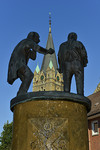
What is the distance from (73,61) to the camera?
4.62 metres

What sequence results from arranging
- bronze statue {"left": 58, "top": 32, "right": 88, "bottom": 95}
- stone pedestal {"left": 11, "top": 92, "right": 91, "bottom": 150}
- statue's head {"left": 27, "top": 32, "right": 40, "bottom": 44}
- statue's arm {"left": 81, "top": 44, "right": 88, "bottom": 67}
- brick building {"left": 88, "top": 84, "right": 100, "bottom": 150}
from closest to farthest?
stone pedestal {"left": 11, "top": 92, "right": 91, "bottom": 150}, bronze statue {"left": 58, "top": 32, "right": 88, "bottom": 95}, statue's arm {"left": 81, "top": 44, "right": 88, "bottom": 67}, statue's head {"left": 27, "top": 32, "right": 40, "bottom": 44}, brick building {"left": 88, "top": 84, "right": 100, "bottom": 150}

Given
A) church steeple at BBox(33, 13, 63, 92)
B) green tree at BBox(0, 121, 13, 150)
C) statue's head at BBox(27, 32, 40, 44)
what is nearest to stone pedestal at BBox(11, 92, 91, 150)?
statue's head at BBox(27, 32, 40, 44)

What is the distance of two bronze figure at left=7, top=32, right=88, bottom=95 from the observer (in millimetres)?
4434

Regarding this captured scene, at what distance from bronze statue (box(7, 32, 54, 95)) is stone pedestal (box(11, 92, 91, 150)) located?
48 cm

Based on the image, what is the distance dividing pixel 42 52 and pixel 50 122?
1.55m

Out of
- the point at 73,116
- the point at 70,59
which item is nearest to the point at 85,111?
the point at 73,116

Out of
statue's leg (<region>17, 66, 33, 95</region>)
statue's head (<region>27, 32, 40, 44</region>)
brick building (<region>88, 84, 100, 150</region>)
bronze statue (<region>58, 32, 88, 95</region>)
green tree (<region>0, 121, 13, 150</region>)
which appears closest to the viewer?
statue's leg (<region>17, 66, 33, 95</region>)

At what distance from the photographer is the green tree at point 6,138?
33.7 meters

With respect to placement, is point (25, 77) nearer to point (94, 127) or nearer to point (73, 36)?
point (73, 36)

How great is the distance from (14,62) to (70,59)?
42.1 inches

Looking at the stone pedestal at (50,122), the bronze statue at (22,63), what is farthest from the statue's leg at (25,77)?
the stone pedestal at (50,122)

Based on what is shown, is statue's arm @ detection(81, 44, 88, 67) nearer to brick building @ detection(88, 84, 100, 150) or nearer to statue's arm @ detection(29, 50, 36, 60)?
statue's arm @ detection(29, 50, 36, 60)

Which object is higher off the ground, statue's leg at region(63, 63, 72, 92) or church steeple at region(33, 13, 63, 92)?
church steeple at region(33, 13, 63, 92)

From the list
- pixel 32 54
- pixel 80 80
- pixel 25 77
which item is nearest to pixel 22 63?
pixel 25 77
